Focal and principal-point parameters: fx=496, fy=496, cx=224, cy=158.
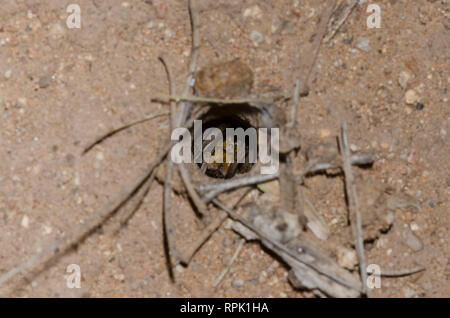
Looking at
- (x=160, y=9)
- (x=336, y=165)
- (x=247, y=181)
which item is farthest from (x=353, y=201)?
(x=160, y=9)

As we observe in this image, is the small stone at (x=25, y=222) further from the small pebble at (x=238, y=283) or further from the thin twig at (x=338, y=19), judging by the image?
the thin twig at (x=338, y=19)

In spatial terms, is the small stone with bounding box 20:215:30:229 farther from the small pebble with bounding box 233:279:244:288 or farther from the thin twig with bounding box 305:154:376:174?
the thin twig with bounding box 305:154:376:174

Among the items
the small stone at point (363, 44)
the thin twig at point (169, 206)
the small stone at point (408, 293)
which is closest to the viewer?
the thin twig at point (169, 206)

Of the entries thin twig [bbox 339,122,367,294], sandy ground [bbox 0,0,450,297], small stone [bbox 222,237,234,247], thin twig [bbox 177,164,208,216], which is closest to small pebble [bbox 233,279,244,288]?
sandy ground [bbox 0,0,450,297]

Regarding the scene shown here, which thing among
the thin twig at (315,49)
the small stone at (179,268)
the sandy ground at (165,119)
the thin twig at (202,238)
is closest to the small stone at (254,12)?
the sandy ground at (165,119)

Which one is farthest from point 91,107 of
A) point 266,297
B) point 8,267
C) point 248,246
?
point 266,297
